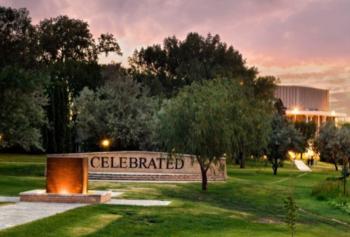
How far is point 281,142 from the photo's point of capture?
59625 mm

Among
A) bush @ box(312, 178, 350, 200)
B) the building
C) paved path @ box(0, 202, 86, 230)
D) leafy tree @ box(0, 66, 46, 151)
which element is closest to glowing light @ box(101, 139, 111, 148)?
leafy tree @ box(0, 66, 46, 151)

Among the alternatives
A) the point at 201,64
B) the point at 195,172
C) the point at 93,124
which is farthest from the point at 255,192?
the point at 201,64

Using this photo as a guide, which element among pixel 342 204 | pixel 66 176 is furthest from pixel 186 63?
pixel 66 176

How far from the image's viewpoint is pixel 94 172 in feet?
147

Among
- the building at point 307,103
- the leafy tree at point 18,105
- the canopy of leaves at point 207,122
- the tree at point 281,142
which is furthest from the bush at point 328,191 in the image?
the building at point 307,103

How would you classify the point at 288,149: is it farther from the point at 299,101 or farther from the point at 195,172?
the point at 299,101

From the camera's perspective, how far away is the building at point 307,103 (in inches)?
6934

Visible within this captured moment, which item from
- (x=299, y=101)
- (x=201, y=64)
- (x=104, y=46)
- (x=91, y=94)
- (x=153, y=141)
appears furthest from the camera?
(x=299, y=101)

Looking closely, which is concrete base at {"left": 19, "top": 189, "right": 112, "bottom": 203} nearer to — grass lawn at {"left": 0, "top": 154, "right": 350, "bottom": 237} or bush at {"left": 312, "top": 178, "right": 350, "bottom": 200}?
grass lawn at {"left": 0, "top": 154, "right": 350, "bottom": 237}

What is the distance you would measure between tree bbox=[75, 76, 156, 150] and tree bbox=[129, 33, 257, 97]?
13592mm

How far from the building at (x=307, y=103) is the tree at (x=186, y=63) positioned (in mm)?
95872

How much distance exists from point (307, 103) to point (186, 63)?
11601 cm

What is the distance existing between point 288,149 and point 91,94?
2131 centimetres

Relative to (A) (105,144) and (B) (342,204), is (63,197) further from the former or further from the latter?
(A) (105,144)
